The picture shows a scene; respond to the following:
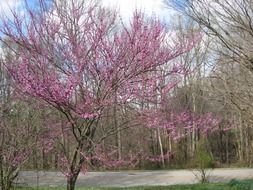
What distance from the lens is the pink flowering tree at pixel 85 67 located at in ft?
23.6

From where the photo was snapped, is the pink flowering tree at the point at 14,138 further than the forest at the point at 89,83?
Yes

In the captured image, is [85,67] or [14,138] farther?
[14,138]

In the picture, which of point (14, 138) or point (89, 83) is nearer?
point (89, 83)

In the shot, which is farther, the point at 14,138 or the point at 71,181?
the point at 14,138

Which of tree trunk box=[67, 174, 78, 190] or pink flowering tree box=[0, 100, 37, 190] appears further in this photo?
pink flowering tree box=[0, 100, 37, 190]

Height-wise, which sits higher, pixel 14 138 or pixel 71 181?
pixel 14 138

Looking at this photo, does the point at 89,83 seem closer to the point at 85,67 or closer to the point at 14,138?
the point at 85,67

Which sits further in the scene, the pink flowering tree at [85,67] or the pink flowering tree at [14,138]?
the pink flowering tree at [14,138]

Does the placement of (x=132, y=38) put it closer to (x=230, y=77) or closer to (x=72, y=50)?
(x=72, y=50)

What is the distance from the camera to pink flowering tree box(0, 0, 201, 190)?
7203 millimetres

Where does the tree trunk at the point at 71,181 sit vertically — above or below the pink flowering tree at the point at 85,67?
below

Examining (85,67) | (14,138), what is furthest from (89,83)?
(14,138)

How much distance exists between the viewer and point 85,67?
7.65 metres

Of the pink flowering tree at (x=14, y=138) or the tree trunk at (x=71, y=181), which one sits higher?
the pink flowering tree at (x=14, y=138)
